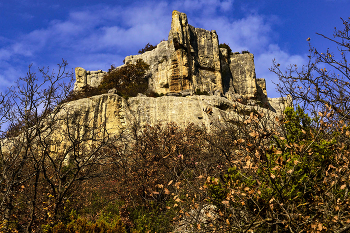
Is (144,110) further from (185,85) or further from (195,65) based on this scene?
(195,65)

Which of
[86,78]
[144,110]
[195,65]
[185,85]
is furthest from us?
[86,78]

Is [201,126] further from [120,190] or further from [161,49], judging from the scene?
[161,49]

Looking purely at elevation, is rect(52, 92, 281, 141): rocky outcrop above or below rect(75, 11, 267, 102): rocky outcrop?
below

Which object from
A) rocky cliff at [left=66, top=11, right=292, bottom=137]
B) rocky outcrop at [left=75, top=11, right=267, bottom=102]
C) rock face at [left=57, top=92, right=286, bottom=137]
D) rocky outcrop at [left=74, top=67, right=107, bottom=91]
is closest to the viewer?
rock face at [left=57, top=92, right=286, bottom=137]

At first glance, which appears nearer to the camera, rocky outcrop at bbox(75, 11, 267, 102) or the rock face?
the rock face

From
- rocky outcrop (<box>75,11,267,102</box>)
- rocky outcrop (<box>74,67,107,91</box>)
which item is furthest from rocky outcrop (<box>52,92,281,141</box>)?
rocky outcrop (<box>74,67,107,91</box>)

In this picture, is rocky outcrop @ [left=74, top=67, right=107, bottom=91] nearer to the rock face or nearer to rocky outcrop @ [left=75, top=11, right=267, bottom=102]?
rocky outcrop @ [left=75, top=11, right=267, bottom=102]

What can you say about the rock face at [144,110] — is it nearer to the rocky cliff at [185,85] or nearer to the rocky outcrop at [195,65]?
the rocky cliff at [185,85]

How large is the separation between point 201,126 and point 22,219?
51.3 feet

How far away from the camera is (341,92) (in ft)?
25.1

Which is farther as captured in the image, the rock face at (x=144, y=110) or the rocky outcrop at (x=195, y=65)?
the rocky outcrop at (x=195, y=65)

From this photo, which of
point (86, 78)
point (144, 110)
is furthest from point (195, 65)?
point (86, 78)

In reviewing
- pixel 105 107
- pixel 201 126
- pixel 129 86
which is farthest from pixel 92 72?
pixel 201 126

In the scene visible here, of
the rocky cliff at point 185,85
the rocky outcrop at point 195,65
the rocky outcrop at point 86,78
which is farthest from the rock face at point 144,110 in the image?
the rocky outcrop at point 86,78
